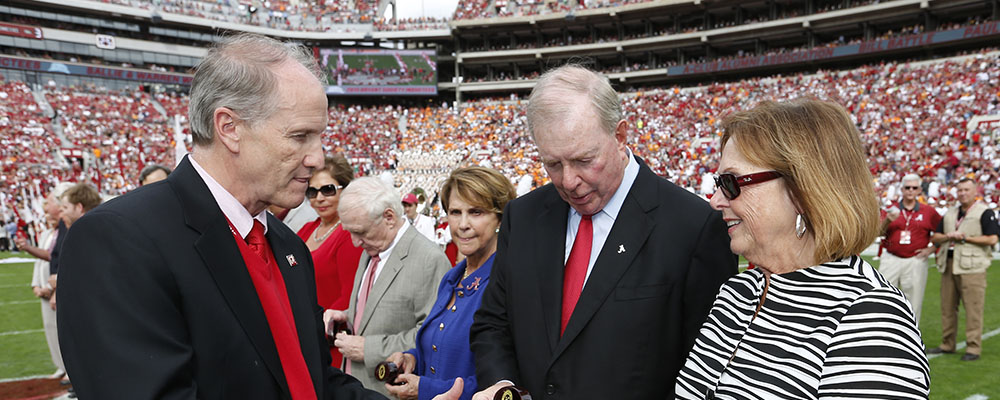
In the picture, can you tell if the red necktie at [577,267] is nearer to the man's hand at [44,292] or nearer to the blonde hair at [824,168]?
the blonde hair at [824,168]

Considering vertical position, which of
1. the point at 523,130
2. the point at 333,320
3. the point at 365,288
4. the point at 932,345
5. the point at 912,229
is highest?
the point at 523,130

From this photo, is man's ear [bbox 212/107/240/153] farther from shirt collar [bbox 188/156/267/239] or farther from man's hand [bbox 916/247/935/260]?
man's hand [bbox 916/247/935/260]

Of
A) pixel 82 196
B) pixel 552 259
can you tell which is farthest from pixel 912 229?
pixel 82 196

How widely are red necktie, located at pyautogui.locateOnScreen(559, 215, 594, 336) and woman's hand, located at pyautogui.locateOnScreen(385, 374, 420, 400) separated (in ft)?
3.50

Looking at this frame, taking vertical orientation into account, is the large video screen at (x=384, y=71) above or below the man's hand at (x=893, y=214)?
above

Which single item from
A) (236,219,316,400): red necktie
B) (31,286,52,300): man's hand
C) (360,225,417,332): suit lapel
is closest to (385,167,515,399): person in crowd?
(360,225,417,332): suit lapel

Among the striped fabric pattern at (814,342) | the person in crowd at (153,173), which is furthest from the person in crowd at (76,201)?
the striped fabric pattern at (814,342)

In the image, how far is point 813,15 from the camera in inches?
1454

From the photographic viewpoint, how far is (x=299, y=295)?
1842 mm

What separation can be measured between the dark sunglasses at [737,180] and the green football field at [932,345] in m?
5.48

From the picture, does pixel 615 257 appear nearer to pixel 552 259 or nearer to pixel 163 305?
pixel 552 259

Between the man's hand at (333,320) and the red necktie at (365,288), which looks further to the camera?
the red necktie at (365,288)

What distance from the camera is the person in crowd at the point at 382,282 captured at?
11.2 feet

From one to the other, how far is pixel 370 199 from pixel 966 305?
7209 mm
